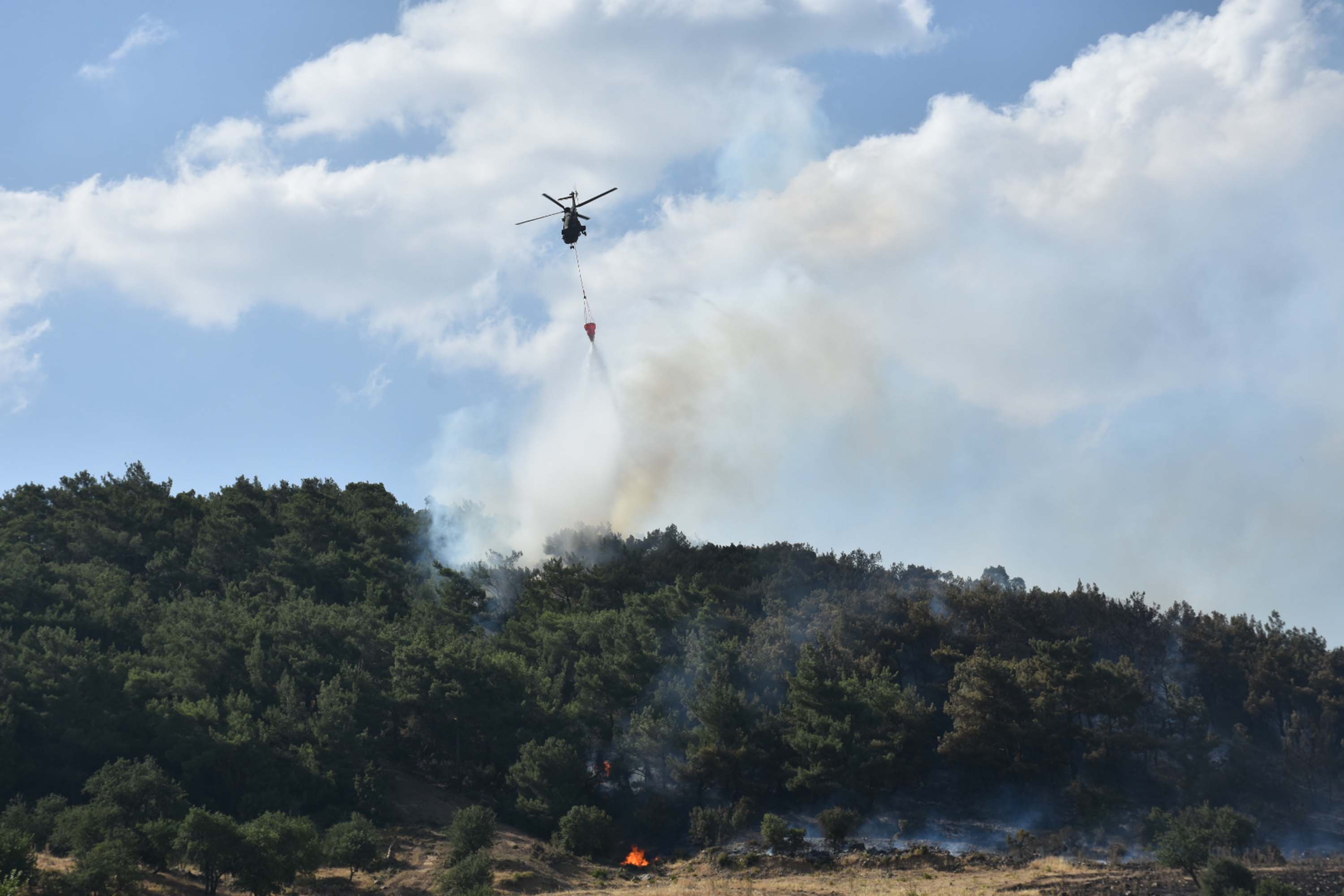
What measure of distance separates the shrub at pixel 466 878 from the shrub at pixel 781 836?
1299 centimetres

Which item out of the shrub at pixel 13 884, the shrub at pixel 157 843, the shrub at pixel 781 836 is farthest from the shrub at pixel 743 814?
the shrub at pixel 13 884

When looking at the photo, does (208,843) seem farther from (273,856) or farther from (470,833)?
(470,833)

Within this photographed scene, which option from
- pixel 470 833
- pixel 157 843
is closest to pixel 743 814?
pixel 470 833

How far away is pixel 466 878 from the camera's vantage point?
45.3 metres

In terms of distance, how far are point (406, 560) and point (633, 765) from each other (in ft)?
115

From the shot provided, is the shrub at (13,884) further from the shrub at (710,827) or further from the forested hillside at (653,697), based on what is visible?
the shrub at (710,827)

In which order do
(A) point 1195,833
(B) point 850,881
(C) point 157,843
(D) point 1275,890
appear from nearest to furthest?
(D) point 1275,890, (C) point 157,843, (A) point 1195,833, (B) point 850,881

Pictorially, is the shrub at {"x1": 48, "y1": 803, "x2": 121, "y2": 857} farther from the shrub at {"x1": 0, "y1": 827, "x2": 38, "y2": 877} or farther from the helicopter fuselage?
the helicopter fuselage

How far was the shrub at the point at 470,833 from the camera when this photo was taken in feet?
164

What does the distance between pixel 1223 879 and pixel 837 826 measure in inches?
684

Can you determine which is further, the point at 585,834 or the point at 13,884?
the point at 585,834

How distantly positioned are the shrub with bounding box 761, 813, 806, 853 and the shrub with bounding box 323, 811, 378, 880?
17353mm

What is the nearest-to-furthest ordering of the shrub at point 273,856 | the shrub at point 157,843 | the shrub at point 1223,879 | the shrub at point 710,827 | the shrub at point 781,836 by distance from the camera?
the shrub at point 1223,879 < the shrub at point 273,856 < the shrub at point 157,843 < the shrub at point 781,836 < the shrub at point 710,827

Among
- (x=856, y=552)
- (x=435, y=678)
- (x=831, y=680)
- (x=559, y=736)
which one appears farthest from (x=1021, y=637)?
(x=435, y=678)
